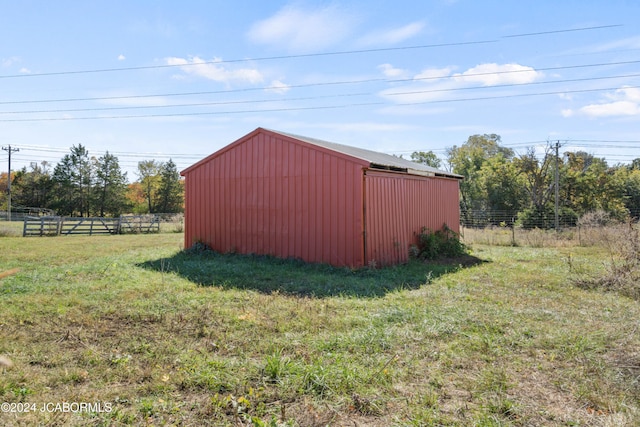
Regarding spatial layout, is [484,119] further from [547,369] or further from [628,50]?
[547,369]

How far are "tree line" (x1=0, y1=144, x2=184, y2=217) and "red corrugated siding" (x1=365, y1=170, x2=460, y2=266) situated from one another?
36.9 metres

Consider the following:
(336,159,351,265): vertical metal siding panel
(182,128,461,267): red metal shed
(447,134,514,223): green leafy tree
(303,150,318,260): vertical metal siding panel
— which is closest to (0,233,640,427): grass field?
(336,159,351,265): vertical metal siding panel

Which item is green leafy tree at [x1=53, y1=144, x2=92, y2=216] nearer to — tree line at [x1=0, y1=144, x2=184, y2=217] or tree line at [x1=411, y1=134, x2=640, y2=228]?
tree line at [x1=0, y1=144, x2=184, y2=217]

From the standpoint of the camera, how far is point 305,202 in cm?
934

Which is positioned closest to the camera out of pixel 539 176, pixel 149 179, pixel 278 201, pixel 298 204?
pixel 298 204

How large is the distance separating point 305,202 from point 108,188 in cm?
3894

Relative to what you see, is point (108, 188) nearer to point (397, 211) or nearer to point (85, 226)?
point (85, 226)

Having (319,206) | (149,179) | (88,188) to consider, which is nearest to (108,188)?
(88,188)

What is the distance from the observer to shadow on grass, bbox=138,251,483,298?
6621 mm

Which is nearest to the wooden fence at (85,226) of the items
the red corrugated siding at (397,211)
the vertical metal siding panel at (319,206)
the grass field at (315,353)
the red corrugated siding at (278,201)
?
the red corrugated siding at (278,201)

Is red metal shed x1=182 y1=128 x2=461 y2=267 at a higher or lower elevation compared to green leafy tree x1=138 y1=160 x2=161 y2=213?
lower

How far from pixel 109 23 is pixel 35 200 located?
39854 mm

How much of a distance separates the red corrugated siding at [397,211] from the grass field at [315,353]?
2.14 meters

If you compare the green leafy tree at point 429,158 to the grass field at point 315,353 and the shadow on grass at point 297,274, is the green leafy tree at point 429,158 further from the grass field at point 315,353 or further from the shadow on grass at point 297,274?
the grass field at point 315,353
